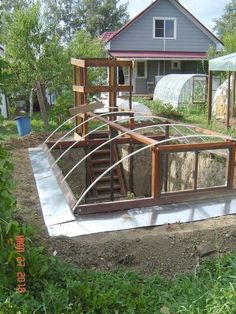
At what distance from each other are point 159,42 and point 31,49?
16693 mm

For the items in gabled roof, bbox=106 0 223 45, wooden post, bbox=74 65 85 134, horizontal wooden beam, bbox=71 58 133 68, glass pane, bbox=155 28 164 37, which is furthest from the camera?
glass pane, bbox=155 28 164 37

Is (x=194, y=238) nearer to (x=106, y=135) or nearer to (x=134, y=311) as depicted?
(x=134, y=311)

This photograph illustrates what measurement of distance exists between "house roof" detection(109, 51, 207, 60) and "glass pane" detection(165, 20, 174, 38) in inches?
45.4

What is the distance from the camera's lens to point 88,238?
14.3 feet

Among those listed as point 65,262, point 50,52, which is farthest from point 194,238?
point 50,52

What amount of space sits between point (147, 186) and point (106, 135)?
1613 millimetres

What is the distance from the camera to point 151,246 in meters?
4.13

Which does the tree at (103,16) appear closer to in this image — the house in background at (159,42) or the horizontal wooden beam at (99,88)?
the house in background at (159,42)

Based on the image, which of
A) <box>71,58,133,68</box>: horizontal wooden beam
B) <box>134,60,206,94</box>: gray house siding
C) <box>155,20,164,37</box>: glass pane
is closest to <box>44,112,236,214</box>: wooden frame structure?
<box>71,58,133,68</box>: horizontal wooden beam

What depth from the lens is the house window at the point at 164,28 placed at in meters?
26.5

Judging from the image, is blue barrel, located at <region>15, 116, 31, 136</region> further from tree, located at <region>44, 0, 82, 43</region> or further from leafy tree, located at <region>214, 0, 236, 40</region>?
leafy tree, located at <region>214, 0, 236, 40</region>

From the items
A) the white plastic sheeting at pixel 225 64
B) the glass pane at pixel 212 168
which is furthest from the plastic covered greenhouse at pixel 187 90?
the glass pane at pixel 212 168

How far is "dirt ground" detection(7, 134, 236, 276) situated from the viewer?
13.0 ft

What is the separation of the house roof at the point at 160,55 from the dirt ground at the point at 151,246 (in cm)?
2167
